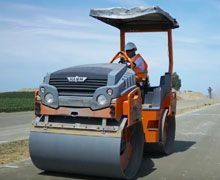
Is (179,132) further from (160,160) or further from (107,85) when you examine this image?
(107,85)

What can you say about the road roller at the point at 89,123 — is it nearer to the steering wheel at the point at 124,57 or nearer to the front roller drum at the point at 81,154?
the front roller drum at the point at 81,154

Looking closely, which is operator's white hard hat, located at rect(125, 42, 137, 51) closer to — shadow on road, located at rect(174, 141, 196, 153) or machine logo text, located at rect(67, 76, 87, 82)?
machine logo text, located at rect(67, 76, 87, 82)

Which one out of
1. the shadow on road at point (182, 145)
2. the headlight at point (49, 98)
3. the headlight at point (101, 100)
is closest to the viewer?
the headlight at point (101, 100)

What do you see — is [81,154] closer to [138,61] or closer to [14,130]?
[138,61]

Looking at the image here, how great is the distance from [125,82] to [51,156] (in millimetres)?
1672

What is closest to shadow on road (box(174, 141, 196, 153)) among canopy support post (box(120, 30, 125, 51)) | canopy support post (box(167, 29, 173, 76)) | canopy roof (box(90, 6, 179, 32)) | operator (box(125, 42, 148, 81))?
canopy support post (box(167, 29, 173, 76))

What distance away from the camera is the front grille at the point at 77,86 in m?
7.82

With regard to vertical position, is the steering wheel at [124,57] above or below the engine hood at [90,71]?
above

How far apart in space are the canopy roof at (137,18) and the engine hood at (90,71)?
61.0 inches

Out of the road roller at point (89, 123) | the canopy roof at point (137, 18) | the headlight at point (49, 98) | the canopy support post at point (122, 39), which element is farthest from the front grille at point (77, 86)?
the canopy support post at point (122, 39)

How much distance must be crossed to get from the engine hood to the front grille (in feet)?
0.23

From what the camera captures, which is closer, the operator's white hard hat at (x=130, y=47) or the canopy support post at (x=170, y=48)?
the operator's white hard hat at (x=130, y=47)

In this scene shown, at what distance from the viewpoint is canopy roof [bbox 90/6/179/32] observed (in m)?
9.55

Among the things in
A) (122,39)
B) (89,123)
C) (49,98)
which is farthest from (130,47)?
(89,123)
